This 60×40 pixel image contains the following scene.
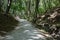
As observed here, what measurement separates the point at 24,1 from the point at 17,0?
3405mm

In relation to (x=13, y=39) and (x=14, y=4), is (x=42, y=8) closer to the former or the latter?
(x=14, y=4)

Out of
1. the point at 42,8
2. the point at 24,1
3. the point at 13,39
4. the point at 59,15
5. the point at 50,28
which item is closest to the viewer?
the point at 13,39

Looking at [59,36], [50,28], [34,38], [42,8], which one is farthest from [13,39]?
[42,8]

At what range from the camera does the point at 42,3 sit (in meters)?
30.3

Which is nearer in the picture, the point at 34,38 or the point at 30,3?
the point at 34,38

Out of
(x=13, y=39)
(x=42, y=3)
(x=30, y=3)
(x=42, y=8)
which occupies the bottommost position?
(x=13, y=39)

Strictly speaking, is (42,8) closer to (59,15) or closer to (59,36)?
(59,15)

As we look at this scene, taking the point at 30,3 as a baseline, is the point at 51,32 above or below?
below

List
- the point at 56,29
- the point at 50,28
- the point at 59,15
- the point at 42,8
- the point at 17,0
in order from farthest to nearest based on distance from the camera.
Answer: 1. the point at 17,0
2. the point at 42,8
3. the point at 59,15
4. the point at 50,28
5. the point at 56,29

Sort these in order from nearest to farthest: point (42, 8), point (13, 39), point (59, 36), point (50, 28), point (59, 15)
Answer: point (13, 39) → point (59, 36) → point (50, 28) → point (59, 15) → point (42, 8)

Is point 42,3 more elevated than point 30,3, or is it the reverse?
point 30,3

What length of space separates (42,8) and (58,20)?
15804mm

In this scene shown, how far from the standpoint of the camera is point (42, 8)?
2855 centimetres

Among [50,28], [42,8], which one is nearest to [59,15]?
[50,28]
